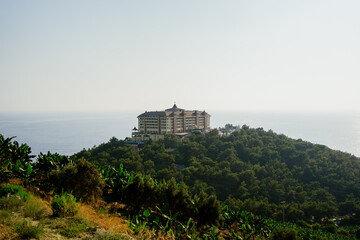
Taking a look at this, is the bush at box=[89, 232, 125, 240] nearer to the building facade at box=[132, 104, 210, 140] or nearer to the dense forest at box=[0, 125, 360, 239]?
the dense forest at box=[0, 125, 360, 239]

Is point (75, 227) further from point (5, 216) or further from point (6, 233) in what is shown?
point (5, 216)

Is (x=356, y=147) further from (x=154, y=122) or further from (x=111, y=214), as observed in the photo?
(x=111, y=214)

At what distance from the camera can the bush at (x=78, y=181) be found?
28.1 feet

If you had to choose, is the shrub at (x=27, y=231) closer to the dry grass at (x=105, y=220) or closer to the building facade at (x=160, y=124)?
the dry grass at (x=105, y=220)

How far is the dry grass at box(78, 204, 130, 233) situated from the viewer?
257 inches

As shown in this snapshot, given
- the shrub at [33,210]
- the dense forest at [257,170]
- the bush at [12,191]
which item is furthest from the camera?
the dense forest at [257,170]

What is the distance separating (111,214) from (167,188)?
220cm

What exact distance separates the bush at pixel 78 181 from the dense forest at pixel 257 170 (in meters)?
31.0

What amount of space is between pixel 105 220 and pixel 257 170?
156 ft

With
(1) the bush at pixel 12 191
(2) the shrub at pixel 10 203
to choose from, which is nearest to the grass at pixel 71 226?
(2) the shrub at pixel 10 203

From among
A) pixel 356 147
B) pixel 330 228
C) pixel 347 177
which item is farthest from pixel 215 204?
pixel 356 147

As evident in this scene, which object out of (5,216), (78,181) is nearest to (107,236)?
(5,216)

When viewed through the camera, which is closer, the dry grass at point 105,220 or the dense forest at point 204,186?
the dry grass at point 105,220

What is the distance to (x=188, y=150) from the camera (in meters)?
56.4
